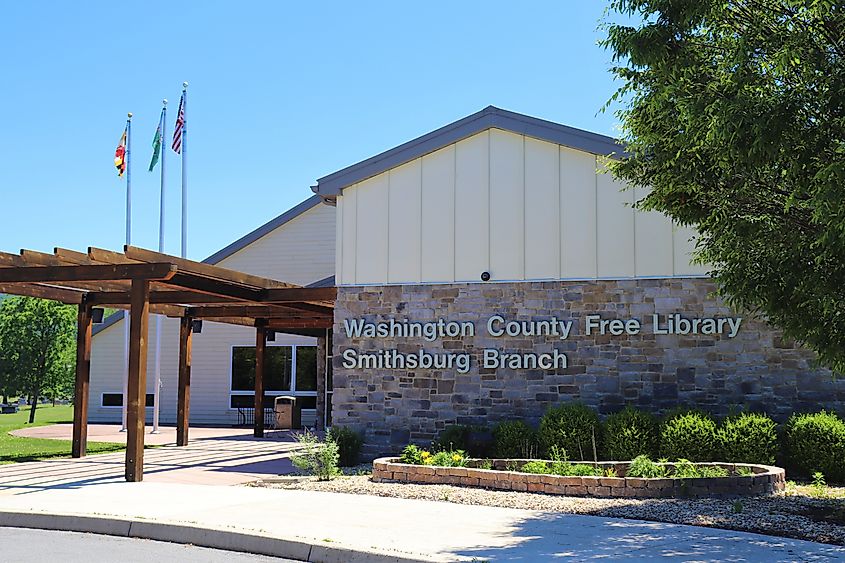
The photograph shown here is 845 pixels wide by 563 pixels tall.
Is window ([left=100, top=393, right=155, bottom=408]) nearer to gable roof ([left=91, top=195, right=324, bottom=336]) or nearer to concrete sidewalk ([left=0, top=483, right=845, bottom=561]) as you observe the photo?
gable roof ([left=91, top=195, right=324, bottom=336])

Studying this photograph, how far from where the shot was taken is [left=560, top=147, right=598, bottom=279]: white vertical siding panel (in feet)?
52.0

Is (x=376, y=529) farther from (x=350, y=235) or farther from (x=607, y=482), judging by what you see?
(x=350, y=235)

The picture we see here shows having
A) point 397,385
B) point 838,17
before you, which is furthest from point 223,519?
point 838,17

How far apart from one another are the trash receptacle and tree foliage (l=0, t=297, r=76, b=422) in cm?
1880

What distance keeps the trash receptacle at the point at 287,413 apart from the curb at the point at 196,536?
17003 millimetres

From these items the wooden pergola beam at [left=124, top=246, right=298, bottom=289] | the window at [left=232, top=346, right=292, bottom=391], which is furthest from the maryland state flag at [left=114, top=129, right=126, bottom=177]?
the wooden pergola beam at [left=124, top=246, right=298, bottom=289]

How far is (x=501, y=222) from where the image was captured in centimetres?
1633

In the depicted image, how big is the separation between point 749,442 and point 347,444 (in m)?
6.49

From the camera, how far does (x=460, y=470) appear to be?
512 inches

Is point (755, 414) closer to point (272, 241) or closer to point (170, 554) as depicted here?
point (170, 554)

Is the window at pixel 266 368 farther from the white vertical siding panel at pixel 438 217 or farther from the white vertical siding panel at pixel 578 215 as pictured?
the white vertical siding panel at pixel 578 215

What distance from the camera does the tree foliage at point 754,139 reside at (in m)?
8.17

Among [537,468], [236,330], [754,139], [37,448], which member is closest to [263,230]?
[236,330]

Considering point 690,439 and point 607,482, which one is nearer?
point 607,482
